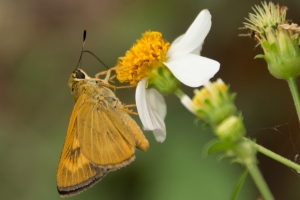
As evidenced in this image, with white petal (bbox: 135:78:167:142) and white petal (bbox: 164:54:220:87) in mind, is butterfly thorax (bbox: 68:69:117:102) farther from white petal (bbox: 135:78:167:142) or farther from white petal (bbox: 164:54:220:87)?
white petal (bbox: 164:54:220:87)

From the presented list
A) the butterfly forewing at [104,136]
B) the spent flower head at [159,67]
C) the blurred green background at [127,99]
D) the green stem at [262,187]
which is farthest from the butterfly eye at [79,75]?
the green stem at [262,187]

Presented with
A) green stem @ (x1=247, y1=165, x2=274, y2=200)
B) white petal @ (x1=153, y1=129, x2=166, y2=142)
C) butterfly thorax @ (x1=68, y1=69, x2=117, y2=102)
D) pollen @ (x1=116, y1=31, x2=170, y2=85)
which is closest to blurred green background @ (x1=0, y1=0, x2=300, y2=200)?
butterfly thorax @ (x1=68, y1=69, x2=117, y2=102)

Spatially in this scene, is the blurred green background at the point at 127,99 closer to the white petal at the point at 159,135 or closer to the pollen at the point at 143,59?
the white petal at the point at 159,135

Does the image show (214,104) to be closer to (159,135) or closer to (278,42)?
(278,42)


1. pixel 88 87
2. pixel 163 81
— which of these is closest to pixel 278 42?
pixel 163 81

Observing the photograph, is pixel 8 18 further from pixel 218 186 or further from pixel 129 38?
pixel 218 186
